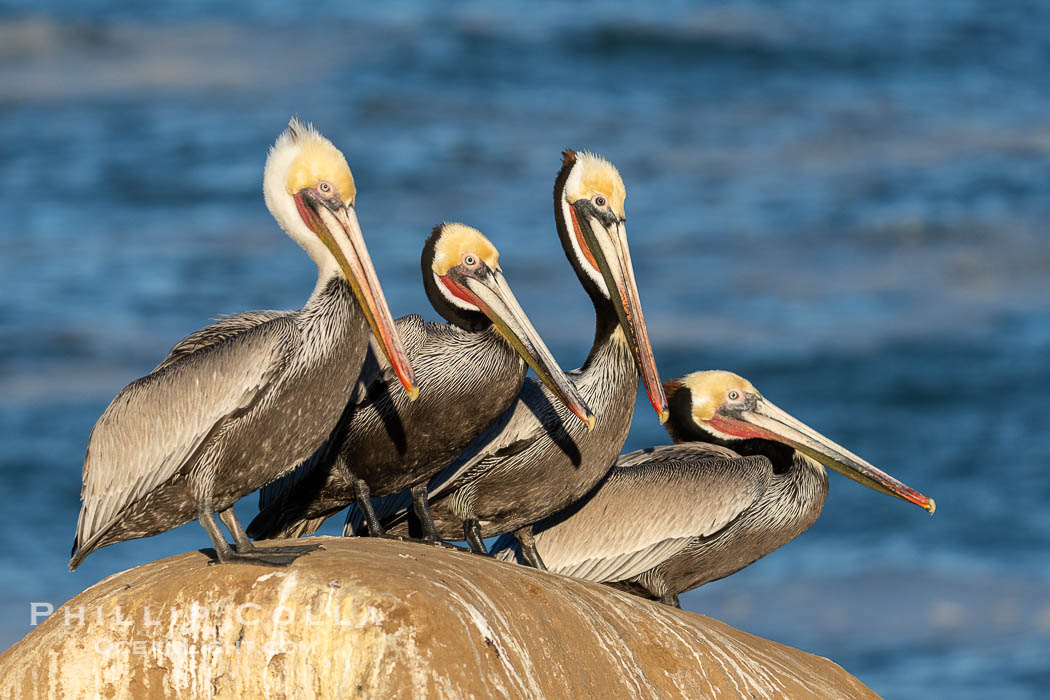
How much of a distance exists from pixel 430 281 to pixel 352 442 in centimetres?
88

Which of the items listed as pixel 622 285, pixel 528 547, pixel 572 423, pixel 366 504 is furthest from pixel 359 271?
pixel 528 547

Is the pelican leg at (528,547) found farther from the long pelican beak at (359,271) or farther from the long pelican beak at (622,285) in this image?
the long pelican beak at (359,271)

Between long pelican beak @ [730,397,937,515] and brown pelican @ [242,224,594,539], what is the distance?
2.30m

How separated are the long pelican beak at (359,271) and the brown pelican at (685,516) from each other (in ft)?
7.17

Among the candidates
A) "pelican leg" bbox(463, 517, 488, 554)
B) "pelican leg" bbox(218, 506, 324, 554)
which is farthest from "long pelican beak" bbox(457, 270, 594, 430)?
"pelican leg" bbox(218, 506, 324, 554)

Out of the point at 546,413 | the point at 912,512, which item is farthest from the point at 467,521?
the point at 912,512

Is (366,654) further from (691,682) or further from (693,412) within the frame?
(693,412)

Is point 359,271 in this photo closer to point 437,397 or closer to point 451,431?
point 437,397

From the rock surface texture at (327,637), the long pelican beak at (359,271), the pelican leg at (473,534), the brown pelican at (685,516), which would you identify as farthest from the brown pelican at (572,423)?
the rock surface texture at (327,637)

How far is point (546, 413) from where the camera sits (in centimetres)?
766

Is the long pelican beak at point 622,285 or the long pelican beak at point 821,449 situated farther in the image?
the long pelican beak at point 821,449

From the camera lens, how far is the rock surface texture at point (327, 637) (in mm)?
5527

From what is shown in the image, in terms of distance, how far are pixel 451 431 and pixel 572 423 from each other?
0.73 m

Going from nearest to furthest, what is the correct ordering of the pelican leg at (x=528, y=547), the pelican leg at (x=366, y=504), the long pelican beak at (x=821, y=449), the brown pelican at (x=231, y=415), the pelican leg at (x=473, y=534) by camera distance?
the brown pelican at (x=231, y=415) → the pelican leg at (x=366, y=504) → the pelican leg at (x=473, y=534) → the pelican leg at (x=528, y=547) → the long pelican beak at (x=821, y=449)
